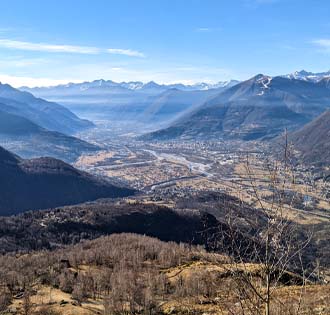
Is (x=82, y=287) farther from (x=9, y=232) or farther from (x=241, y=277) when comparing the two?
(x=9, y=232)

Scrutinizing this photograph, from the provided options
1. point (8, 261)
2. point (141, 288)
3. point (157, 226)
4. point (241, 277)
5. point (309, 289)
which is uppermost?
point (241, 277)

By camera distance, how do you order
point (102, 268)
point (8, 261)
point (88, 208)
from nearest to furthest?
point (102, 268)
point (8, 261)
point (88, 208)

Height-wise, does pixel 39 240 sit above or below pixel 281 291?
below

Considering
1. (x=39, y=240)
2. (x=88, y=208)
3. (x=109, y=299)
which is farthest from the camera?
(x=88, y=208)

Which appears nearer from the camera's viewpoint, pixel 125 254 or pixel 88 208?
pixel 125 254

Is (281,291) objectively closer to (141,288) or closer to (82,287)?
(141,288)

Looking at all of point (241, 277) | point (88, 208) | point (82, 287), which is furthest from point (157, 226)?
point (241, 277)
